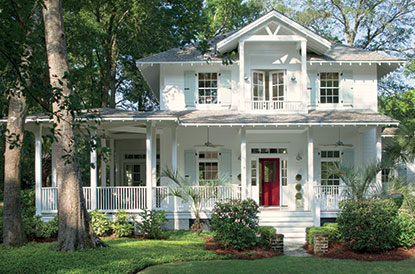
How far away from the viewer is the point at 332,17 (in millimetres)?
27984

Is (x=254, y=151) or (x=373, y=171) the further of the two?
(x=254, y=151)

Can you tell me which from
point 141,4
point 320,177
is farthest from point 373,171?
point 141,4

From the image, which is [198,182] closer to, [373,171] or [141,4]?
[373,171]

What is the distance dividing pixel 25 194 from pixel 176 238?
576 centimetres

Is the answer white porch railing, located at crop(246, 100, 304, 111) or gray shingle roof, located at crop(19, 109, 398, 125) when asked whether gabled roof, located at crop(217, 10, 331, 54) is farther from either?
gray shingle roof, located at crop(19, 109, 398, 125)

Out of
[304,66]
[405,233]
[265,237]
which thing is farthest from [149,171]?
[405,233]

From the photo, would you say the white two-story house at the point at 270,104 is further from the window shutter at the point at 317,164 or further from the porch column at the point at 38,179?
the porch column at the point at 38,179

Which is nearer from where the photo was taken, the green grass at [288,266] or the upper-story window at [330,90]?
the green grass at [288,266]

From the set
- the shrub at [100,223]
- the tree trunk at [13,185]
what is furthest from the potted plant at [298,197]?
the tree trunk at [13,185]

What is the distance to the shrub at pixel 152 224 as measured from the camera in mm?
13258

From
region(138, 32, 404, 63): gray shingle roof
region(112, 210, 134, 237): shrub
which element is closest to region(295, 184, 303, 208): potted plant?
region(138, 32, 404, 63): gray shingle roof

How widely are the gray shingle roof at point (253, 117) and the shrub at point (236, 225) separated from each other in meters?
3.96

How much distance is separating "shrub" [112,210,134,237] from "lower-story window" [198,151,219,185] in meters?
4.44

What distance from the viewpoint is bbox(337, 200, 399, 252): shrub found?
34.7ft
